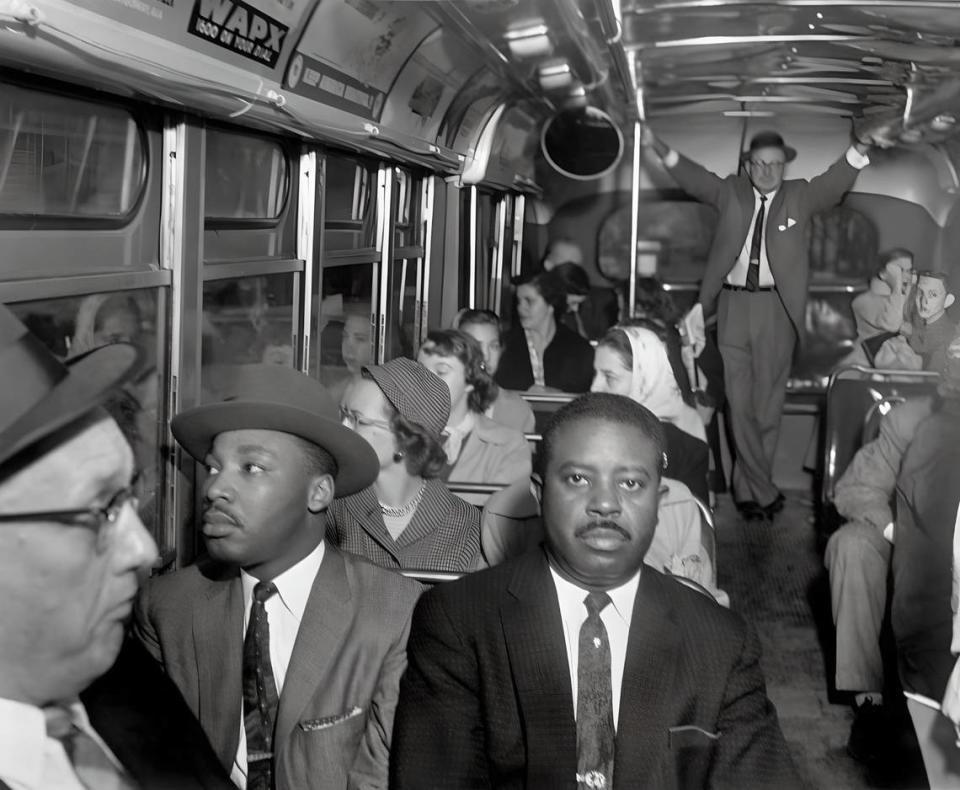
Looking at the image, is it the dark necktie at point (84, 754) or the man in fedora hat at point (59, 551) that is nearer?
the man in fedora hat at point (59, 551)

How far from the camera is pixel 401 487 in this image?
3.03m

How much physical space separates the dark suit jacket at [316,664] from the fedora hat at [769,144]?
629 centimetres

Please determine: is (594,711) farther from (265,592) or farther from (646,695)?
(265,592)

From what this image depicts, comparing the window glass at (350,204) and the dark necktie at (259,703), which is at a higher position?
the window glass at (350,204)

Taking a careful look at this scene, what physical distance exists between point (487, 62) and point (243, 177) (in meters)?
2.44

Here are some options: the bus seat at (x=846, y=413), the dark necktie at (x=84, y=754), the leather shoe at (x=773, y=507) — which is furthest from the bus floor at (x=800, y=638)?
the dark necktie at (x=84, y=754)

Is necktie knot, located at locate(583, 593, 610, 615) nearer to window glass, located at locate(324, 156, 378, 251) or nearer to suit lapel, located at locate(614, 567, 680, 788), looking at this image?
suit lapel, located at locate(614, 567, 680, 788)

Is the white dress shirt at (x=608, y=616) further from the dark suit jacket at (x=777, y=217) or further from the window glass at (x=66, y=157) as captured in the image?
the dark suit jacket at (x=777, y=217)

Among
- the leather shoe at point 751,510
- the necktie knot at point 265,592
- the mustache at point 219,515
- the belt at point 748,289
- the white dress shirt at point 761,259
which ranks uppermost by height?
the white dress shirt at point 761,259

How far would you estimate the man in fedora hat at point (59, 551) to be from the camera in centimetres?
99

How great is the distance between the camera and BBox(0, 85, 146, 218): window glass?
2070 millimetres

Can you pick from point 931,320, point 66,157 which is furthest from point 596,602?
point 931,320

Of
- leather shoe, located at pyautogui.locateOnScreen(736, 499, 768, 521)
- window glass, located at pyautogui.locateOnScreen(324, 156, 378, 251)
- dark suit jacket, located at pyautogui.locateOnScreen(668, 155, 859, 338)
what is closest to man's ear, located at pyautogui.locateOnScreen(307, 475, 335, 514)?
window glass, located at pyautogui.locateOnScreen(324, 156, 378, 251)

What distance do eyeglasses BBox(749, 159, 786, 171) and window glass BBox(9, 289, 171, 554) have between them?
5.36 m
